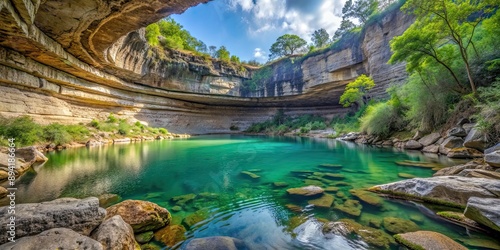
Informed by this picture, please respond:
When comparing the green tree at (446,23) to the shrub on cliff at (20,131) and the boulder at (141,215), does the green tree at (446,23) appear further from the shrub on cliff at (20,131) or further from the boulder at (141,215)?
the shrub on cliff at (20,131)

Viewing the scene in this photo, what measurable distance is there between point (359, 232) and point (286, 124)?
24.7m

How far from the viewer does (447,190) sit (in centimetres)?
295

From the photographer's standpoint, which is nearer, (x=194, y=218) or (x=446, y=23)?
(x=194, y=218)

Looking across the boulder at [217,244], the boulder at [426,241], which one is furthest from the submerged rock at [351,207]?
the boulder at [217,244]

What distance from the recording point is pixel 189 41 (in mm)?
27453

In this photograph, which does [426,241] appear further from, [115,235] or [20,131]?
[20,131]

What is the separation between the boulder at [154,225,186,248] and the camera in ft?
7.27

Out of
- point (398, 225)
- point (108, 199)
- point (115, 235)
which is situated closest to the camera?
point (115, 235)

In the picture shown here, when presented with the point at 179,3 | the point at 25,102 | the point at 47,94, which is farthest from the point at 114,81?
the point at 179,3

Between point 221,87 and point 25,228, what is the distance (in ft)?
74.7

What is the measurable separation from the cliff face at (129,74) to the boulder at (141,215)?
19.0 ft

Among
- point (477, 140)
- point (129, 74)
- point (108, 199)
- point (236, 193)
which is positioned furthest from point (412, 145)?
point (129, 74)

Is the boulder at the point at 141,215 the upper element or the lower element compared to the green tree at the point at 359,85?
lower

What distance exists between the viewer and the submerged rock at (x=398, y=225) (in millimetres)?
2312
